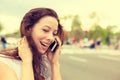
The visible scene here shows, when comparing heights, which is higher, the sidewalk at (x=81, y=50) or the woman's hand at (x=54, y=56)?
the woman's hand at (x=54, y=56)

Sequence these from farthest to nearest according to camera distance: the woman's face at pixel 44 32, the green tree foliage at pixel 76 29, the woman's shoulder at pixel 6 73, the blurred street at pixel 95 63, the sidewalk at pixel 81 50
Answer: the blurred street at pixel 95 63 → the sidewalk at pixel 81 50 → the green tree foliage at pixel 76 29 → the woman's face at pixel 44 32 → the woman's shoulder at pixel 6 73

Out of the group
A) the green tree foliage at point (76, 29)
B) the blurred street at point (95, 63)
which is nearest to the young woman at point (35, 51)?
the green tree foliage at point (76, 29)

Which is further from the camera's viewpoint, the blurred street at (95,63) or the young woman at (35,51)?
the blurred street at (95,63)

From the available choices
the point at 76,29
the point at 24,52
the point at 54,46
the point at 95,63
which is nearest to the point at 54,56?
the point at 54,46

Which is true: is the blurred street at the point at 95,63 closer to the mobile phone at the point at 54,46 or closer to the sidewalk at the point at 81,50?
the sidewalk at the point at 81,50

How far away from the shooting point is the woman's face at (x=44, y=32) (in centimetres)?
154

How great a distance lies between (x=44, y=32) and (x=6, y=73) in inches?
9.2

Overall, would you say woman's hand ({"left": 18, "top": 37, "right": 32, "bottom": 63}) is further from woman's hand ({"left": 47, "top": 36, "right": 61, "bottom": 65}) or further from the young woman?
woman's hand ({"left": 47, "top": 36, "right": 61, "bottom": 65})

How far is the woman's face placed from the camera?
154 cm

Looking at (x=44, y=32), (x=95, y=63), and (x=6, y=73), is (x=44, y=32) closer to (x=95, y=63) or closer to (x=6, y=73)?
(x=6, y=73)

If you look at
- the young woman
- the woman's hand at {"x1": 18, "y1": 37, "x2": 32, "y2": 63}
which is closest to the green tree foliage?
the young woman

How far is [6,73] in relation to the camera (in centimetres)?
144

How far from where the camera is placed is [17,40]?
156cm

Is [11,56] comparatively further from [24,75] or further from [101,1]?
[101,1]
